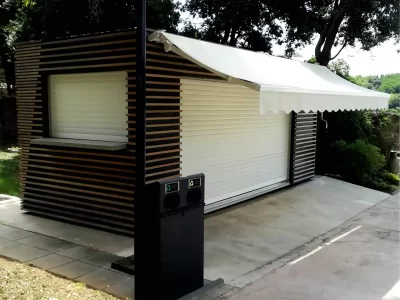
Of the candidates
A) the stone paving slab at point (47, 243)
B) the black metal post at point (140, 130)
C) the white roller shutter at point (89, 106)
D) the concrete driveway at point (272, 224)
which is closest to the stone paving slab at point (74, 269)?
the stone paving slab at point (47, 243)

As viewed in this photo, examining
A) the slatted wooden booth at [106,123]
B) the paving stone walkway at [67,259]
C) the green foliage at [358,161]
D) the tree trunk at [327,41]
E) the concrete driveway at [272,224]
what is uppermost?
the tree trunk at [327,41]

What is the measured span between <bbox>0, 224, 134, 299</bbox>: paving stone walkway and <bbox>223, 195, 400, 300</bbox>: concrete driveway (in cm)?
148

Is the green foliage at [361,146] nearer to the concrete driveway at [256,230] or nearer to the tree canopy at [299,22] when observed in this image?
A: the concrete driveway at [256,230]

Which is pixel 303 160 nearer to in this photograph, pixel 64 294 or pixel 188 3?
pixel 64 294

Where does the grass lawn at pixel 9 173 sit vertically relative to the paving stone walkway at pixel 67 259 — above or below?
below

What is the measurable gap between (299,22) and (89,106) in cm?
1418

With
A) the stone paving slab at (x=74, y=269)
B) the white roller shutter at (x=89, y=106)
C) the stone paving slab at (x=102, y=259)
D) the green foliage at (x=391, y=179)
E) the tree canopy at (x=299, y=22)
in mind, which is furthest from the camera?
the tree canopy at (x=299, y=22)

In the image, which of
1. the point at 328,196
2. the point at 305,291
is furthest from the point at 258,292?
the point at 328,196

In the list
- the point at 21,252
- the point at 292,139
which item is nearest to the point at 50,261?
the point at 21,252

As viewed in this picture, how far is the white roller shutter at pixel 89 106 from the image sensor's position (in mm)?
7547

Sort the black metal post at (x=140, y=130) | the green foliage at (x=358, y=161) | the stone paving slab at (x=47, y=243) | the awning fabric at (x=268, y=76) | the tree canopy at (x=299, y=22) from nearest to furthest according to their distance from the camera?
the black metal post at (x=140, y=130), the awning fabric at (x=268, y=76), the stone paving slab at (x=47, y=243), the green foliage at (x=358, y=161), the tree canopy at (x=299, y=22)

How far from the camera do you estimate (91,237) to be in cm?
734

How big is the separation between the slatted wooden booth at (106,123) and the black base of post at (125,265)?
1.40 m

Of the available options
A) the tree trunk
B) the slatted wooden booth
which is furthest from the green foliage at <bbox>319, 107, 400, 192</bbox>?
the slatted wooden booth
